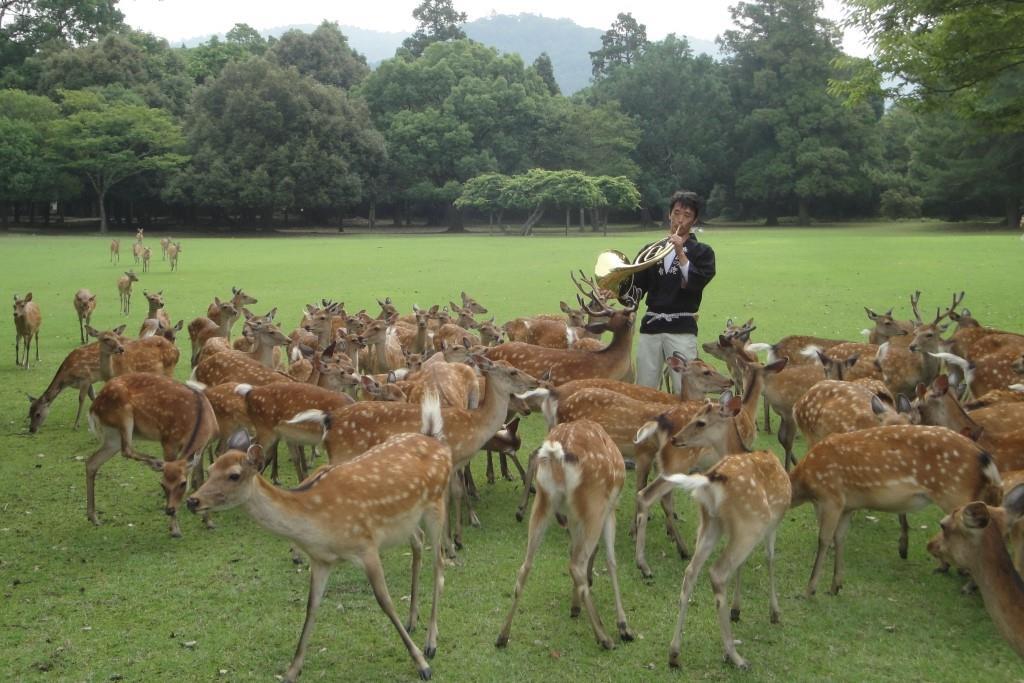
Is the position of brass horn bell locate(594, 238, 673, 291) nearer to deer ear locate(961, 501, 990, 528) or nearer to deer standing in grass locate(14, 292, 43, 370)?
deer ear locate(961, 501, 990, 528)

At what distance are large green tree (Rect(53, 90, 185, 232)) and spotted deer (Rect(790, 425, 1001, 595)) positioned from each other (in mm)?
46401

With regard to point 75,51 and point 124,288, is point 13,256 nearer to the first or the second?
point 124,288

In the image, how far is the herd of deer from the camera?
4469 mm

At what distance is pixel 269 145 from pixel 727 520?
4815cm

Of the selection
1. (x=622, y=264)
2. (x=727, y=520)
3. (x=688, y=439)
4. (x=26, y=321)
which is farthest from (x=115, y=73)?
(x=727, y=520)

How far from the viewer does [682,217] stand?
24.6 feet

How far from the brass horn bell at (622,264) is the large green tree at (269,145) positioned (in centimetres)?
4266

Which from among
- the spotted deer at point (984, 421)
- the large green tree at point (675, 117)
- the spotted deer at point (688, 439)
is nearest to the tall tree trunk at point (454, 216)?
the large green tree at point (675, 117)

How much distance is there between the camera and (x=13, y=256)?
2878 cm

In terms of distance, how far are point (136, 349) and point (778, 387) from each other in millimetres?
5915

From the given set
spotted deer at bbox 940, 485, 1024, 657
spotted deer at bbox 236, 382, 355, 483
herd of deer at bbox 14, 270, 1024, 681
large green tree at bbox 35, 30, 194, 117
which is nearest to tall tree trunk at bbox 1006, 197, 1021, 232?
herd of deer at bbox 14, 270, 1024, 681

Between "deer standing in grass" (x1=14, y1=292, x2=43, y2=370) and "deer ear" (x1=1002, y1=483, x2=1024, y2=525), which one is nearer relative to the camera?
"deer ear" (x1=1002, y1=483, x2=1024, y2=525)

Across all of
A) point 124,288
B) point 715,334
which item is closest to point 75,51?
point 124,288

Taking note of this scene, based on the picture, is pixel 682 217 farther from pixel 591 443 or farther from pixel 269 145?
pixel 269 145
